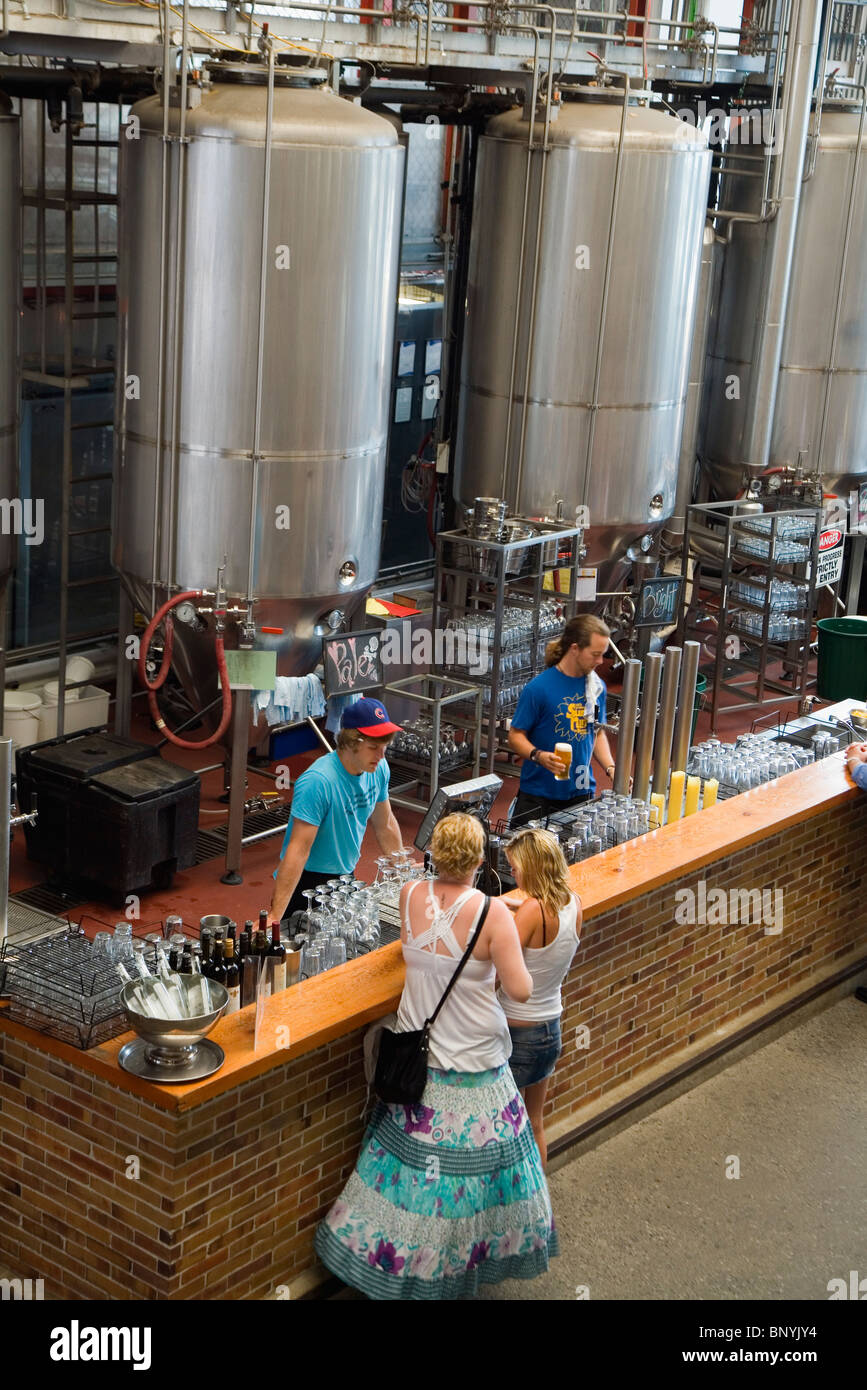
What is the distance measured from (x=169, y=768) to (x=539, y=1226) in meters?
3.86

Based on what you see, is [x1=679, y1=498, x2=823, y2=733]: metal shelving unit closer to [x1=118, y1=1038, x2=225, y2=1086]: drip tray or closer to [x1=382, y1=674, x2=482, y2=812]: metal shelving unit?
[x1=382, y1=674, x2=482, y2=812]: metal shelving unit

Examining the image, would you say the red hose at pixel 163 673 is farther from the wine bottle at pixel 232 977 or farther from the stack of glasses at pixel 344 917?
the wine bottle at pixel 232 977

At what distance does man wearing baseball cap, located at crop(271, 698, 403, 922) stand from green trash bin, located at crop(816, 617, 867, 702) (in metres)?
6.06

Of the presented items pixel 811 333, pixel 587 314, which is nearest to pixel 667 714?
pixel 587 314

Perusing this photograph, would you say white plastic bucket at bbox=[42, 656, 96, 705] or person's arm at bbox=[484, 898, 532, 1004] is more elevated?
person's arm at bbox=[484, 898, 532, 1004]

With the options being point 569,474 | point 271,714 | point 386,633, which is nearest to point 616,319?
point 569,474

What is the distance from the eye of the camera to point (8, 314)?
8.08 meters

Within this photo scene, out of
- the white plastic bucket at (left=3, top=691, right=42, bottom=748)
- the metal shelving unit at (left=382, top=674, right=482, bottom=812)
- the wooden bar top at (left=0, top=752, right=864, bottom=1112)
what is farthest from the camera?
the metal shelving unit at (left=382, top=674, right=482, bottom=812)

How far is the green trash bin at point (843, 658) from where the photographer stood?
36.9 ft

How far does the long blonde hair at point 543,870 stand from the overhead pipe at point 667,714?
6.26 ft

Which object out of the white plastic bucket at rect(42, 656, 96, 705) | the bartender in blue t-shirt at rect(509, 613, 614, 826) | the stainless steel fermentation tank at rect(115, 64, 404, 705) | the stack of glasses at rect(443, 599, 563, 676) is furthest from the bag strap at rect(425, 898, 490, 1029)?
the white plastic bucket at rect(42, 656, 96, 705)

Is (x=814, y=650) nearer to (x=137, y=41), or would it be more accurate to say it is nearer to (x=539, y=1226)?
(x=137, y=41)

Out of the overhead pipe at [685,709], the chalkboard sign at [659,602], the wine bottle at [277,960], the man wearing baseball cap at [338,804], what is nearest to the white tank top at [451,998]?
the wine bottle at [277,960]

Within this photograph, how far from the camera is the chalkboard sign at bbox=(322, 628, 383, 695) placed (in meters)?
8.73
